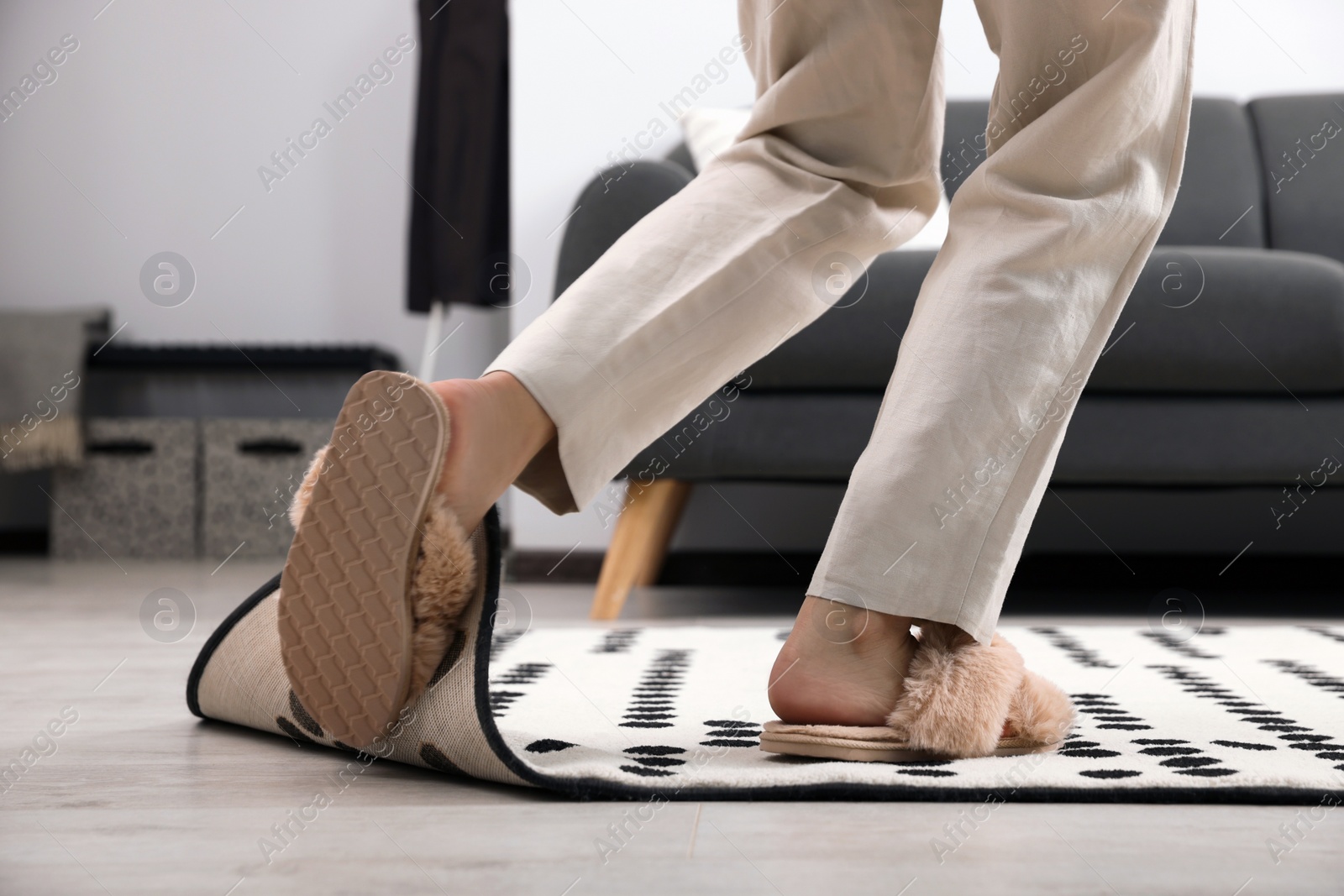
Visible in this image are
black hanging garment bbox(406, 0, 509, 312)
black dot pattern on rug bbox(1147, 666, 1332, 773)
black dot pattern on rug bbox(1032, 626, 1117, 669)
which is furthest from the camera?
black hanging garment bbox(406, 0, 509, 312)

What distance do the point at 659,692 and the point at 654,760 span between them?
0.85ft

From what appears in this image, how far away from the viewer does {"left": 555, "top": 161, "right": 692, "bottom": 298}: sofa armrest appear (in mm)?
1512

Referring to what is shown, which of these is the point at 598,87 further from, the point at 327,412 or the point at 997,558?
the point at 997,558

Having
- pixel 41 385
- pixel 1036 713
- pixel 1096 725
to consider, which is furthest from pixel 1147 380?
pixel 41 385

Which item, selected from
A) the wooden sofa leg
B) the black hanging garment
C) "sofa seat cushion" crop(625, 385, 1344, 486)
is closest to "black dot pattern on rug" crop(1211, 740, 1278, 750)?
"sofa seat cushion" crop(625, 385, 1344, 486)

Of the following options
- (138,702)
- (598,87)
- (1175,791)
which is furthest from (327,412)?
(1175,791)

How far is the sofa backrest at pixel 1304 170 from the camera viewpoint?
2.08 metres

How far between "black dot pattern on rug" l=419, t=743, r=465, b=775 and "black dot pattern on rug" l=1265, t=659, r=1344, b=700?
66 centimetres

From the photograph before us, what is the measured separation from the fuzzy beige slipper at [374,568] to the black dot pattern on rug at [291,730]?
110mm

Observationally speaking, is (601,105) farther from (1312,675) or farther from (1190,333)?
(1312,675)

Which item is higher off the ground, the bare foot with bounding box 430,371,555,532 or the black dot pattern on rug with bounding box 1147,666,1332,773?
the bare foot with bounding box 430,371,555,532

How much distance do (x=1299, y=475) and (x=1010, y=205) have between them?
0.99m

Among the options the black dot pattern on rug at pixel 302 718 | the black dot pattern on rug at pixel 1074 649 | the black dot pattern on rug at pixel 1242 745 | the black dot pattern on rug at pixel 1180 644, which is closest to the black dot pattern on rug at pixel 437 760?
the black dot pattern on rug at pixel 302 718

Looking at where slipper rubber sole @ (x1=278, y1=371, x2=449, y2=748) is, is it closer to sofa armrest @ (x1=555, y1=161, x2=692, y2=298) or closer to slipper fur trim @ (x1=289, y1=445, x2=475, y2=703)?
slipper fur trim @ (x1=289, y1=445, x2=475, y2=703)
